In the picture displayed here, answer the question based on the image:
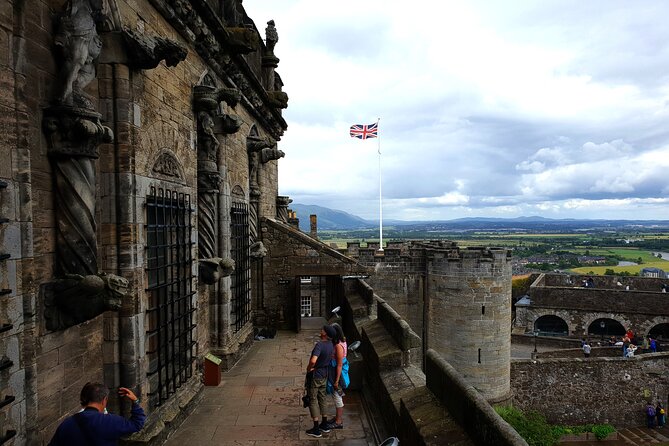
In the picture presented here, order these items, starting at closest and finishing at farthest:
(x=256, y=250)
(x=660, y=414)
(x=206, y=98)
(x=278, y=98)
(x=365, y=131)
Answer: (x=206, y=98)
(x=256, y=250)
(x=278, y=98)
(x=660, y=414)
(x=365, y=131)

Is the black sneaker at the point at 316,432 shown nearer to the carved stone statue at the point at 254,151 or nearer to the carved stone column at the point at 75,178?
the carved stone column at the point at 75,178

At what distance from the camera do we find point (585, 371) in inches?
890

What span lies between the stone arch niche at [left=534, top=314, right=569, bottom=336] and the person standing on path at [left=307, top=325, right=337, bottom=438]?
32.5 m

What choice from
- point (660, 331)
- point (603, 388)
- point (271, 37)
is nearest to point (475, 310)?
point (603, 388)

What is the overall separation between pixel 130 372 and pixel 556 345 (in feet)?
102

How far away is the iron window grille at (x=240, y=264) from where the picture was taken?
35.9ft

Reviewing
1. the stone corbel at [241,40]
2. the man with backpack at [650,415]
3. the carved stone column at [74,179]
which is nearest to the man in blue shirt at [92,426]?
the carved stone column at [74,179]

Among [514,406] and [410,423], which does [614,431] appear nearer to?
[514,406]

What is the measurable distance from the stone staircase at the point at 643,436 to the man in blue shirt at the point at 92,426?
24.5 meters

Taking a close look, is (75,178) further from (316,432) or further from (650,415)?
(650,415)

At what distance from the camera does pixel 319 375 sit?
6.17 m

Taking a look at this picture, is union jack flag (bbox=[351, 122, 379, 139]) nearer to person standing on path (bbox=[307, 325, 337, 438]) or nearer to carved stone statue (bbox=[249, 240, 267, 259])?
carved stone statue (bbox=[249, 240, 267, 259])

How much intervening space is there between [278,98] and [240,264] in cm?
618

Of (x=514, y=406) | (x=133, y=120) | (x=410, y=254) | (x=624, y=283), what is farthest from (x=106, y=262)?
(x=624, y=283)
